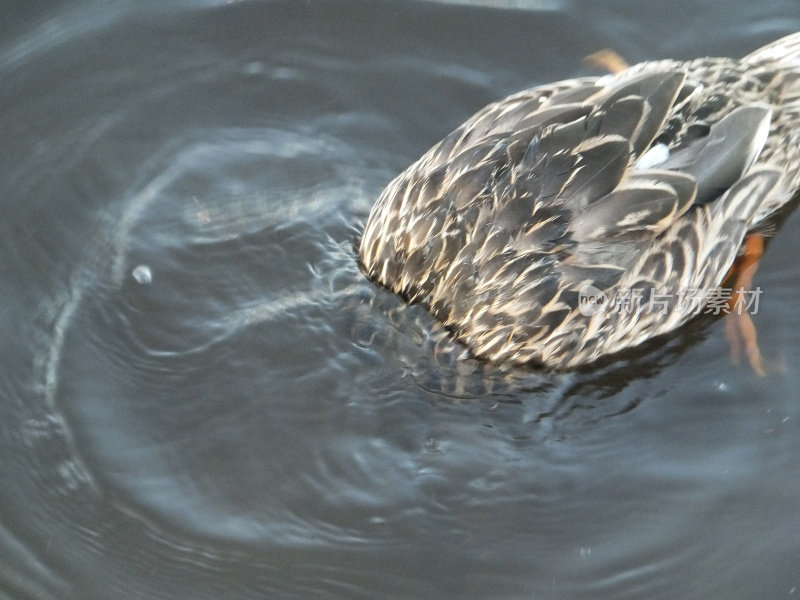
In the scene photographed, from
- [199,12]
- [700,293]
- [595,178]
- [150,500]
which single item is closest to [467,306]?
[595,178]

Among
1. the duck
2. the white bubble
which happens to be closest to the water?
the white bubble

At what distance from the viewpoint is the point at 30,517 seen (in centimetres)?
450

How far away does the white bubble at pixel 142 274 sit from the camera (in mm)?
5141

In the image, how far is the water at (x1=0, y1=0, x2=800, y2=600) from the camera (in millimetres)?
4469

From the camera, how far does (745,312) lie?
526cm

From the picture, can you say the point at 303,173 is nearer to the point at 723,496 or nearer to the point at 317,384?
the point at 317,384

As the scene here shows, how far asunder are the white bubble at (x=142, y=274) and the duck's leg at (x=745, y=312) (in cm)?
263

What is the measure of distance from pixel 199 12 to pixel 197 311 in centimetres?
196

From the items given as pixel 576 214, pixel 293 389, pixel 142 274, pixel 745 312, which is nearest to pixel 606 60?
pixel 745 312

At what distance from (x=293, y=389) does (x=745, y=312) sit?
2.11 m

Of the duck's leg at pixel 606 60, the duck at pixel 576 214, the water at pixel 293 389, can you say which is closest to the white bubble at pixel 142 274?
the water at pixel 293 389

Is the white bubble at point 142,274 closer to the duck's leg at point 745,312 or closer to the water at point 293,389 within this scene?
the water at point 293,389

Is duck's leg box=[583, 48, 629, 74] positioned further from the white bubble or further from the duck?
the white bubble

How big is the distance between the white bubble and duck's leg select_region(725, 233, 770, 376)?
2.63 m
